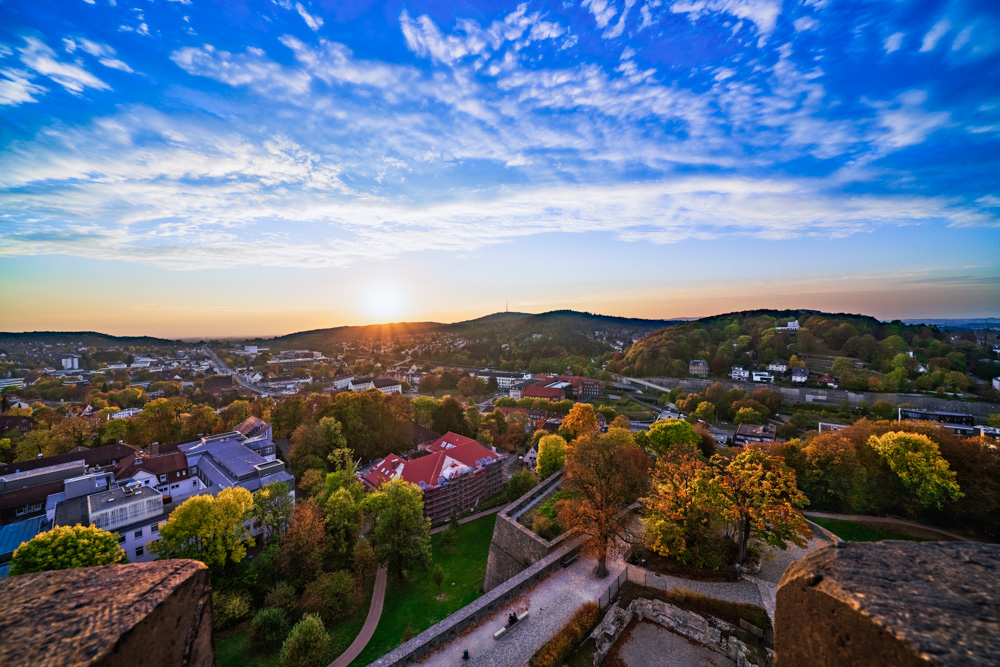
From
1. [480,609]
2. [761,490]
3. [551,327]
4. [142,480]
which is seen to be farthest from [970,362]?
[551,327]

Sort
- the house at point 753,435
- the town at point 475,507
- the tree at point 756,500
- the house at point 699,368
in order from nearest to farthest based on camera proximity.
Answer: the tree at point 756,500, the town at point 475,507, the house at point 753,435, the house at point 699,368

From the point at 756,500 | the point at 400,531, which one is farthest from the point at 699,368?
the point at 400,531

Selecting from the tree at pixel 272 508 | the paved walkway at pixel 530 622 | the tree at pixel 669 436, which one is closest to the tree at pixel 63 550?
the tree at pixel 272 508

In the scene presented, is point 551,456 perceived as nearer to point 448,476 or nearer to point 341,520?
point 448,476

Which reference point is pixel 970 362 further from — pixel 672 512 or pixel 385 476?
pixel 385 476

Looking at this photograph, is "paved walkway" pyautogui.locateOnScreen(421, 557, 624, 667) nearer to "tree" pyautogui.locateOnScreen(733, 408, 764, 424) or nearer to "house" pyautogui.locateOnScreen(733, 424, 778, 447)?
"house" pyautogui.locateOnScreen(733, 424, 778, 447)

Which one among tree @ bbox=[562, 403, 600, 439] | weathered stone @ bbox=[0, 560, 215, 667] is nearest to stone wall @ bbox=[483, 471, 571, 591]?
tree @ bbox=[562, 403, 600, 439]

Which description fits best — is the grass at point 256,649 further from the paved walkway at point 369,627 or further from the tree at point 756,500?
the tree at point 756,500
